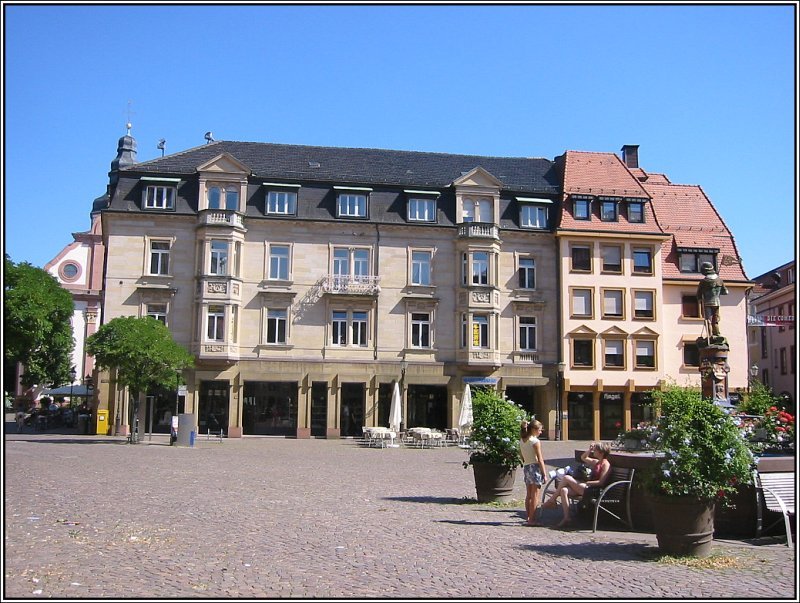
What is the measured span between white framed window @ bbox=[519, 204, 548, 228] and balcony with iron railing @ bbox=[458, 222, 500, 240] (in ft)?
7.19

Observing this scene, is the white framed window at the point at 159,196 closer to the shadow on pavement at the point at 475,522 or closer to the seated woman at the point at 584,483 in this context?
the shadow on pavement at the point at 475,522

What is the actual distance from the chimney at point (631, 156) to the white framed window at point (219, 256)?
27585 mm

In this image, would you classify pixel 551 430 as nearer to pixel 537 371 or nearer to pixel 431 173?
pixel 537 371

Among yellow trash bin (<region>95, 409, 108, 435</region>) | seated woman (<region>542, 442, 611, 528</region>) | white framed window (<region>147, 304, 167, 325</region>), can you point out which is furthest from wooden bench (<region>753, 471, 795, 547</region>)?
white framed window (<region>147, 304, 167, 325</region>)

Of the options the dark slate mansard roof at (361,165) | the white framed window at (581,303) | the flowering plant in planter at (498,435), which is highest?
the dark slate mansard roof at (361,165)

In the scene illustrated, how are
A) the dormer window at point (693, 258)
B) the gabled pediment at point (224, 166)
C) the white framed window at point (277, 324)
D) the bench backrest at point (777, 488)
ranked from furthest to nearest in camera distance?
the dormer window at point (693, 258)
the white framed window at point (277, 324)
the gabled pediment at point (224, 166)
the bench backrest at point (777, 488)

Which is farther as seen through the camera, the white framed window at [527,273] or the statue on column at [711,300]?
the white framed window at [527,273]

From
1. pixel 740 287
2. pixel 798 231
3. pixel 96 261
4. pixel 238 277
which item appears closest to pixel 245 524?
pixel 798 231

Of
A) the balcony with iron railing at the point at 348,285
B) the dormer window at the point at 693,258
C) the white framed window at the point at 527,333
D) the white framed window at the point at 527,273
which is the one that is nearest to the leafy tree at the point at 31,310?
the balcony with iron railing at the point at 348,285

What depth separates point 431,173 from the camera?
47.0 meters

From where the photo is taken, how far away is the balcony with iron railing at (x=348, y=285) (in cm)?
4284


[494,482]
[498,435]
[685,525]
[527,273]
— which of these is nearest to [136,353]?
[527,273]

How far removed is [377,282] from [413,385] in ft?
19.0

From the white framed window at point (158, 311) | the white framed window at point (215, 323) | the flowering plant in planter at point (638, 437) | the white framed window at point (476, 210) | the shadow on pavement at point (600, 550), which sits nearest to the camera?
the shadow on pavement at point (600, 550)
